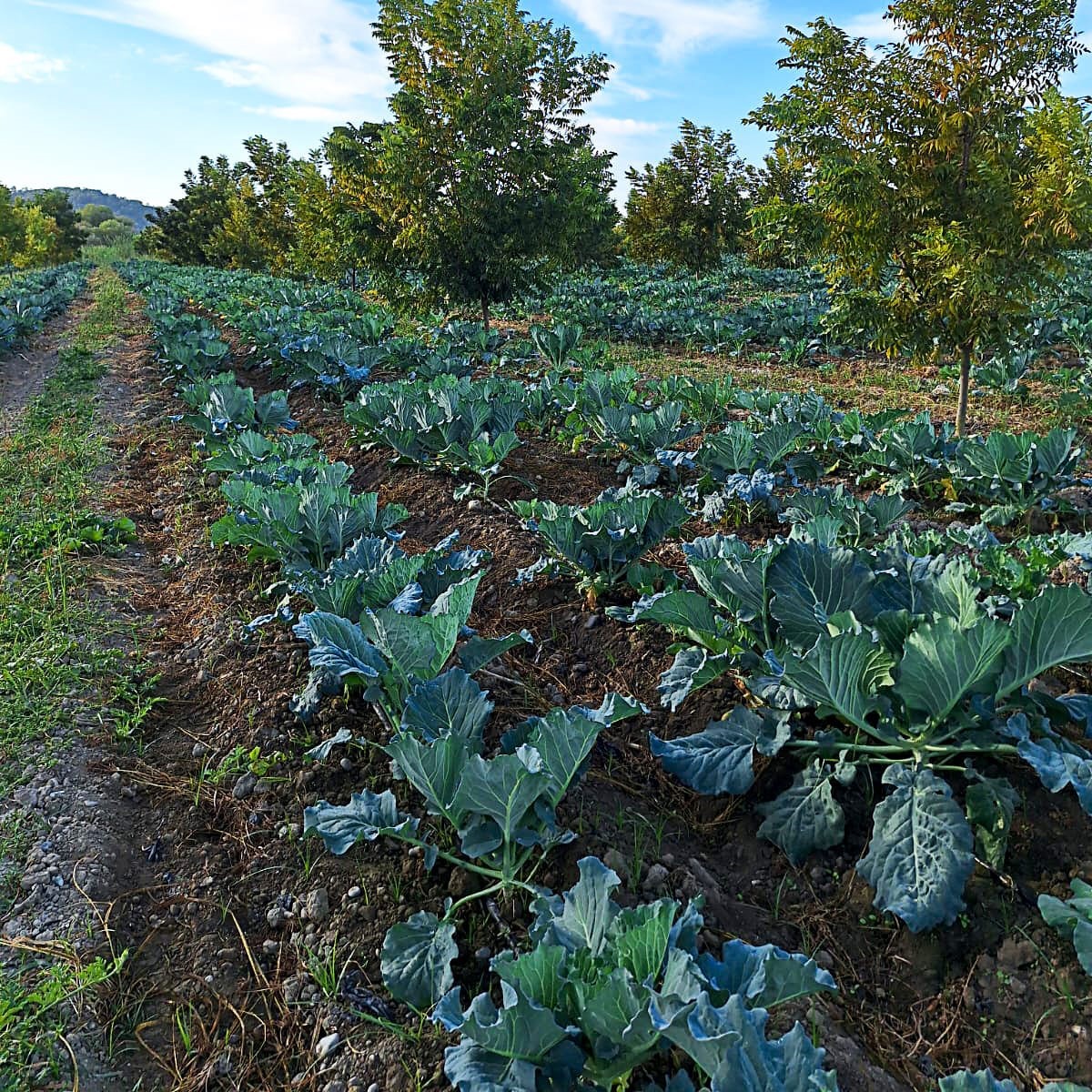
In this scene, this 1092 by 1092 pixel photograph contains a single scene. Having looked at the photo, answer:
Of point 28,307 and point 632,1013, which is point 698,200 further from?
point 632,1013

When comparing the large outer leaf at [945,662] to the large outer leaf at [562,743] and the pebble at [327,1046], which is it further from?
the pebble at [327,1046]

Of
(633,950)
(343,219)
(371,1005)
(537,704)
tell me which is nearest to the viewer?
(633,950)

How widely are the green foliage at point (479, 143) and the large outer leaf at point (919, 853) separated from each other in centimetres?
1012

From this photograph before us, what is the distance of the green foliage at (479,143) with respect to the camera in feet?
34.9

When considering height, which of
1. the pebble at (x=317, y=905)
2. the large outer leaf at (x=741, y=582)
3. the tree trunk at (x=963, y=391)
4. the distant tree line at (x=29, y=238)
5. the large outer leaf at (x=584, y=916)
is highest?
the distant tree line at (x=29, y=238)

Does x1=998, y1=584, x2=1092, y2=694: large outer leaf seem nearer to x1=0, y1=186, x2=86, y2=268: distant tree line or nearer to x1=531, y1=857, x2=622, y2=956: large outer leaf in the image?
x1=531, y1=857, x2=622, y2=956: large outer leaf

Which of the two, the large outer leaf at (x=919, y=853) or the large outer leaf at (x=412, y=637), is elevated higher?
the large outer leaf at (x=412, y=637)

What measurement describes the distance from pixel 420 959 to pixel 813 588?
167 cm

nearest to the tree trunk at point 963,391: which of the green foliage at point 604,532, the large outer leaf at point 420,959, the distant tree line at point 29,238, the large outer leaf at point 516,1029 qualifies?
the green foliage at point 604,532

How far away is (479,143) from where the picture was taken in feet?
35.0

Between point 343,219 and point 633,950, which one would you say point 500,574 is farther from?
point 343,219

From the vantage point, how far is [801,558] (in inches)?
105

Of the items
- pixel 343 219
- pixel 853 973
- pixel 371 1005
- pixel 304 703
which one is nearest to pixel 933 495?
pixel 853 973

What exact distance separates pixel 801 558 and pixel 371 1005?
1855mm
